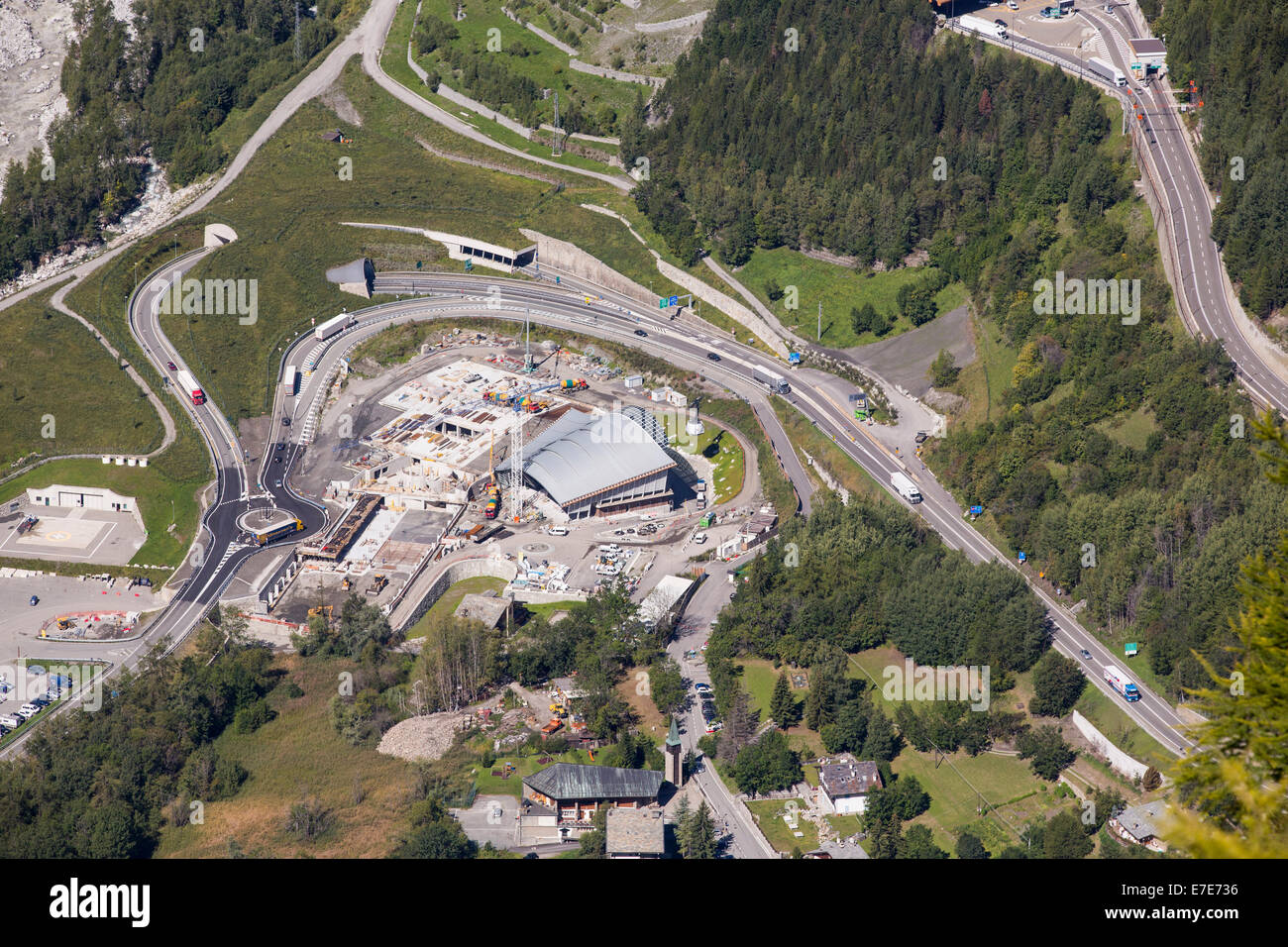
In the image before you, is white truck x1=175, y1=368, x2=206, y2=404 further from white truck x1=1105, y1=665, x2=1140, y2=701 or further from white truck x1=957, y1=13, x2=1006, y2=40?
white truck x1=957, y1=13, x2=1006, y2=40

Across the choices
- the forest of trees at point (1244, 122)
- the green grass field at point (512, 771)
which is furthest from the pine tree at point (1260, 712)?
the forest of trees at point (1244, 122)

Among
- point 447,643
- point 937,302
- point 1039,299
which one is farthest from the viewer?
point 937,302

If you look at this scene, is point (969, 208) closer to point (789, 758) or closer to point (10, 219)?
point (789, 758)

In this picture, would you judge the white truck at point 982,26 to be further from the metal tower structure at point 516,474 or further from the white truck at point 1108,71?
the metal tower structure at point 516,474

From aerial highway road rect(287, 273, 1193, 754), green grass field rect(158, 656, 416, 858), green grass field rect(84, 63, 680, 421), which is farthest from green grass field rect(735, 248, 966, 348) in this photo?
green grass field rect(158, 656, 416, 858)

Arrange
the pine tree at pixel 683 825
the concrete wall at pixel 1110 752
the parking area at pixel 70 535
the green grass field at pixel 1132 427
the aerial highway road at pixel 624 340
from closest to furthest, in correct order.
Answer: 1. the pine tree at pixel 683 825
2. the concrete wall at pixel 1110 752
3. the green grass field at pixel 1132 427
4. the aerial highway road at pixel 624 340
5. the parking area at pixel 70 535
